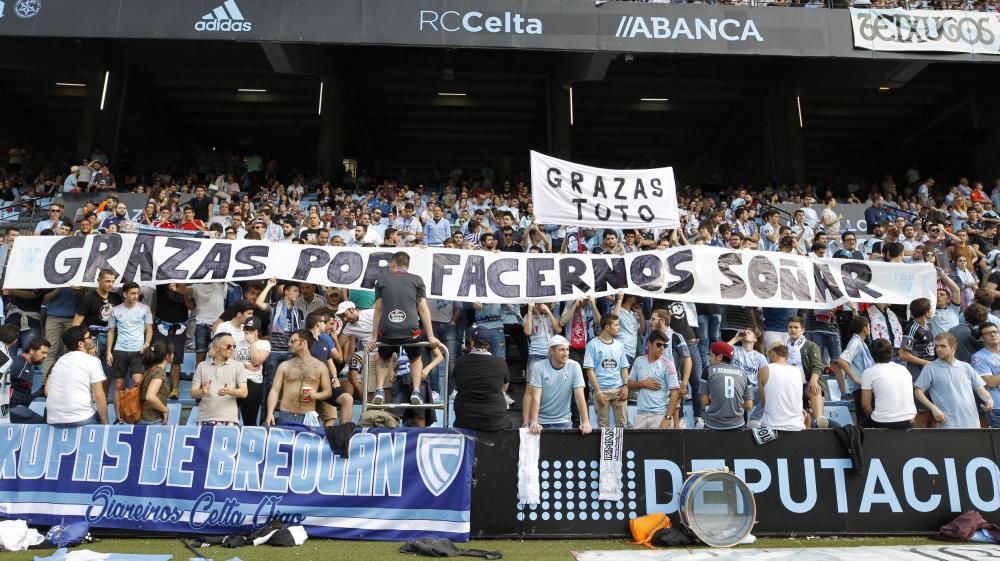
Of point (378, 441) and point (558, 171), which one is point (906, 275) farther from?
point (378, 441)

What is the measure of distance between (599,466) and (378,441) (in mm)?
2020

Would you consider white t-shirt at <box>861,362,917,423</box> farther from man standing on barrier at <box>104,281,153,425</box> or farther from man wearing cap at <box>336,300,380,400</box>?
man standing on barrier at <box>104,281,153,425</box>

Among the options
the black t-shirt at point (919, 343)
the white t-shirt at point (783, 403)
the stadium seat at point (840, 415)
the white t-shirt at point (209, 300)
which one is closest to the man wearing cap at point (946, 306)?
the black t-shirt at point (919, 343)

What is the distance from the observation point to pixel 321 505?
6.57 m

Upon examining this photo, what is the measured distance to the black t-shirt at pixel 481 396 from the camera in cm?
671

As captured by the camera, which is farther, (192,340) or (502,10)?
(502,10)

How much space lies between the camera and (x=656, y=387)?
781 centimetres

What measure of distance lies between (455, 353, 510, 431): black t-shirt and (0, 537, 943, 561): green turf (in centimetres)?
103

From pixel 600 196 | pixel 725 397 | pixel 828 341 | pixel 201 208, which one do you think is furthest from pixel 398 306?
pixel 201 208

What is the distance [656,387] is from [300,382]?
370 cm

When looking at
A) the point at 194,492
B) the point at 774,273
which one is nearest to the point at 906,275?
the point at 774,273

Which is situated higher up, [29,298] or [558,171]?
[558,171]

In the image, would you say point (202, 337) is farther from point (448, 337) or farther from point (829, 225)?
point (829, 225)

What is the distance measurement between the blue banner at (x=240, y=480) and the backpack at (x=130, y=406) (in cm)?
71
